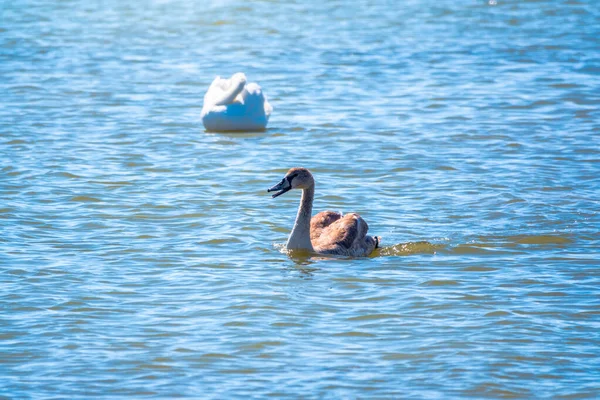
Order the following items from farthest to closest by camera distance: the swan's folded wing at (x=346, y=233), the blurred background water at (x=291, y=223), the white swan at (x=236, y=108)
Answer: the white swan at (x=236, y=108), the swan's folded wing at (x=346, y=233), the blurred background water at (x=291, y=223)

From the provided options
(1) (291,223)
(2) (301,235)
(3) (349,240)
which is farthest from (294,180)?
(1) (291,223)

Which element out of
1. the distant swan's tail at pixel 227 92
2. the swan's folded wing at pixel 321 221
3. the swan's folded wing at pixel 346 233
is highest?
the distant swan's tail at pixel 227 92

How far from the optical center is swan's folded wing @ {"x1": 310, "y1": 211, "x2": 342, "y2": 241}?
1251 cm

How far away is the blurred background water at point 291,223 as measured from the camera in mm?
8375

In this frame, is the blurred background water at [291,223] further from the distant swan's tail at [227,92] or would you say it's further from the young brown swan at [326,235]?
the distant swan's tail at [227,92]

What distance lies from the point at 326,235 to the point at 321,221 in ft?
1.66

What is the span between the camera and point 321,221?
41.5 feet

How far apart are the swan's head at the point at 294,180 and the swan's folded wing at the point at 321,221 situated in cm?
75

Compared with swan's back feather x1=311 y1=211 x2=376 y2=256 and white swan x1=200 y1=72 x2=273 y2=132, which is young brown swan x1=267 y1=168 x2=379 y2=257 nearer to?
swan's back feather x1=311 y1=211 x2=376 y2=256

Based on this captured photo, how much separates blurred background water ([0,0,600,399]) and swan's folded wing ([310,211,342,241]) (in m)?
0.37

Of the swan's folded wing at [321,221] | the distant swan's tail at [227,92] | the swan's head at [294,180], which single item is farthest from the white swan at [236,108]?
the swan's head at [294,180]

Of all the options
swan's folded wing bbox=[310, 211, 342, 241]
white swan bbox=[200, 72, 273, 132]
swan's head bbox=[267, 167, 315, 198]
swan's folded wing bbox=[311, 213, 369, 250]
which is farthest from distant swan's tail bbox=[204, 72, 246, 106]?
swan's folded wing bbox=[311, 213, 369, 250]

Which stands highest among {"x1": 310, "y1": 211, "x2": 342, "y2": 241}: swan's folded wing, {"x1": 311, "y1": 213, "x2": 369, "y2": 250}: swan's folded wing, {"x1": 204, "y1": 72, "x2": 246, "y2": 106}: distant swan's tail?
{"x1": 204, "y1": 72, "x2": 246, "y2": 106}: distant swan's tail

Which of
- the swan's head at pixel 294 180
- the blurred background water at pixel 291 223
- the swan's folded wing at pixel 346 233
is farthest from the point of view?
the swan's head at pixel 294 180
